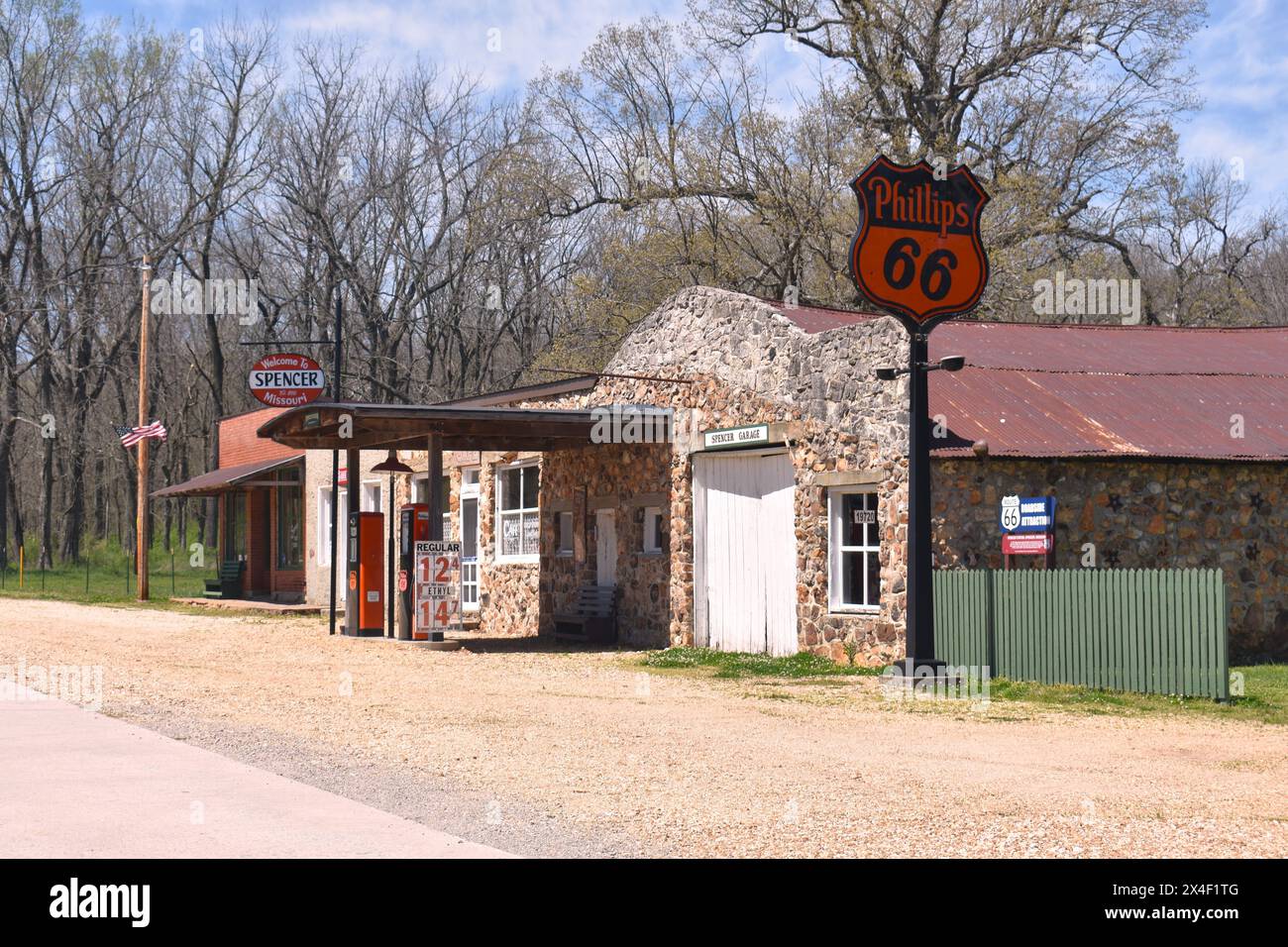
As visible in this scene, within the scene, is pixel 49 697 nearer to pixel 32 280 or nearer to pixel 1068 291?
pixel 1068 291

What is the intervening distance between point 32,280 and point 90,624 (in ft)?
104

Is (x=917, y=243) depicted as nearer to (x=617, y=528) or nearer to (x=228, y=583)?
(x=617, y=528)

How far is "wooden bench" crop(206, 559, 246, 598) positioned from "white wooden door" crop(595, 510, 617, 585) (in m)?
15.8

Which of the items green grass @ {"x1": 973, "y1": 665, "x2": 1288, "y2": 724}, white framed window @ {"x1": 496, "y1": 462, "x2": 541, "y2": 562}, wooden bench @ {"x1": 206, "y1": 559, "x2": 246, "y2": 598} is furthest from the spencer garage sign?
green grass @ {"x1": 973, "y1": 665, "x2": 1288, "y2": 724}

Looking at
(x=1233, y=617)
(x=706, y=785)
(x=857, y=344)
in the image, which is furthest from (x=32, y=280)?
(x=706, y=785)

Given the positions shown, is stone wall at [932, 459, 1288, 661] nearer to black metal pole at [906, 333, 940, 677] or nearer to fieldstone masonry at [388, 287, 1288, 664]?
fieldstone masonry at [388, 287, 1288, 664]

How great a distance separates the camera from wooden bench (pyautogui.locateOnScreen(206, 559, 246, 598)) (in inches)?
1490

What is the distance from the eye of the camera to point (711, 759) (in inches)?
453

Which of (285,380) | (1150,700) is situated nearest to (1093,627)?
(1150,700)

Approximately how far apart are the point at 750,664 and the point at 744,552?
7.32 ft

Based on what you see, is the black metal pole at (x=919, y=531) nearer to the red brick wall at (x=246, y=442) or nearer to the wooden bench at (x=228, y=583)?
the red brick wall at (x=246, y=442)

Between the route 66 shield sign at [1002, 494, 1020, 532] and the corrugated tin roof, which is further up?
the corrugated tin roof

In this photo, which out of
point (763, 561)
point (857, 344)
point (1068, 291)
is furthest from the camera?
point (1068, 291)

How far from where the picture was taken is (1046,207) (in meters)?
36.6
